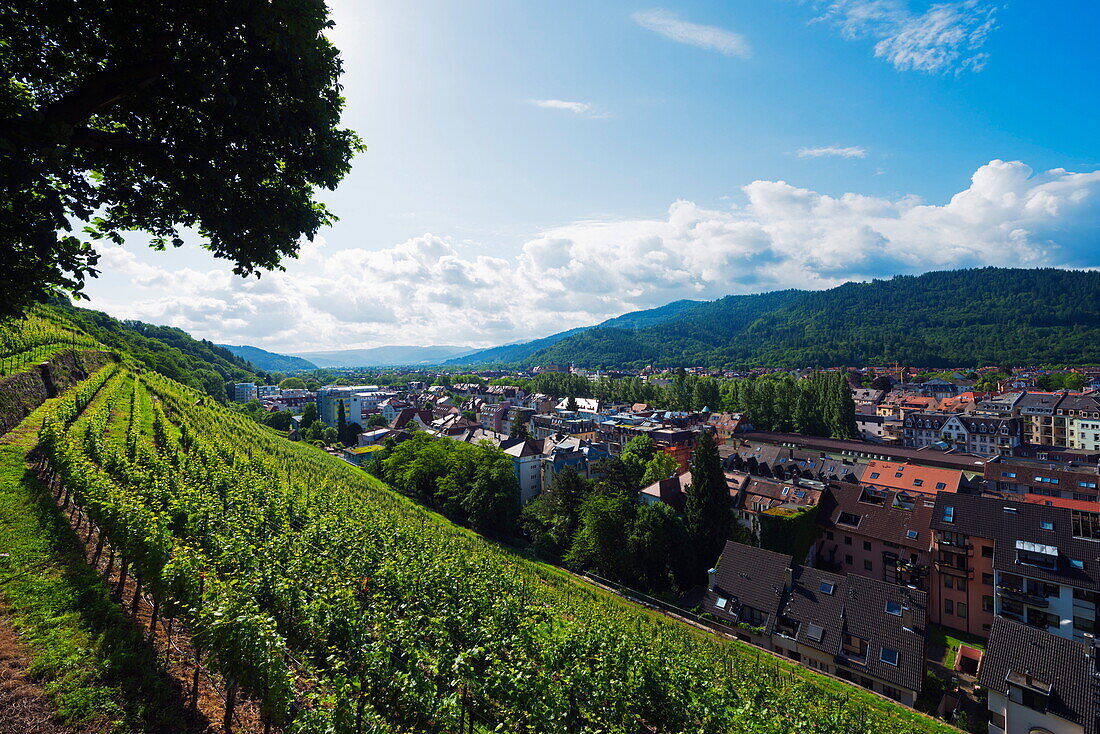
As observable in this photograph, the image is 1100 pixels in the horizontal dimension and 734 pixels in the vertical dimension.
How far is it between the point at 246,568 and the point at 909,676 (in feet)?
101

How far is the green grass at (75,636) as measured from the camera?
919cm

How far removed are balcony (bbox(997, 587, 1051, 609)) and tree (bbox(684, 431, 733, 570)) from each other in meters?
16.8

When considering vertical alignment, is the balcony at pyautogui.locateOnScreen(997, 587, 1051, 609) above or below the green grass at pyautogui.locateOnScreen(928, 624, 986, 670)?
above

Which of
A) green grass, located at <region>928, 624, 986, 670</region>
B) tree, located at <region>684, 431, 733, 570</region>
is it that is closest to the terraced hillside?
green grass, located at <region>928, 624, 986, 670</region>

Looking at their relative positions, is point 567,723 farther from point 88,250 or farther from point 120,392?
point 120,392

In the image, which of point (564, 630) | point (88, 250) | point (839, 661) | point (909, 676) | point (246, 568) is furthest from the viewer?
point (839, 661)

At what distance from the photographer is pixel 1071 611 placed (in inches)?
1066

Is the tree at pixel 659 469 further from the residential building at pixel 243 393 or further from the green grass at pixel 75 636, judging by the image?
the residential building at pixel 243 393

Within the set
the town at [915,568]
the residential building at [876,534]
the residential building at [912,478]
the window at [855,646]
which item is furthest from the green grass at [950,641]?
the residential building at [912,478]

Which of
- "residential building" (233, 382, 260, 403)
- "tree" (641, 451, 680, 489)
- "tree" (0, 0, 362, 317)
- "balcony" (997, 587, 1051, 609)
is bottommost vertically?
"balcony" (997, 587, 1051, 609)

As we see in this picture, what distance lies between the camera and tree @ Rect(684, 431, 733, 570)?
129 feet

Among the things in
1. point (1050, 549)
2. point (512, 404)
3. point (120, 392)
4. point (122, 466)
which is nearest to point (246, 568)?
point (122, 466)

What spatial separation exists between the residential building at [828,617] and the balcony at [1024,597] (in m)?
4.53

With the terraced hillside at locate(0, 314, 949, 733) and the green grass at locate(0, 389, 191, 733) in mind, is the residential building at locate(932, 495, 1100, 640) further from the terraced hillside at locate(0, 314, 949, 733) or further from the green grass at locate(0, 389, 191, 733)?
the green grass at locate(0, 389, 191, 733)
